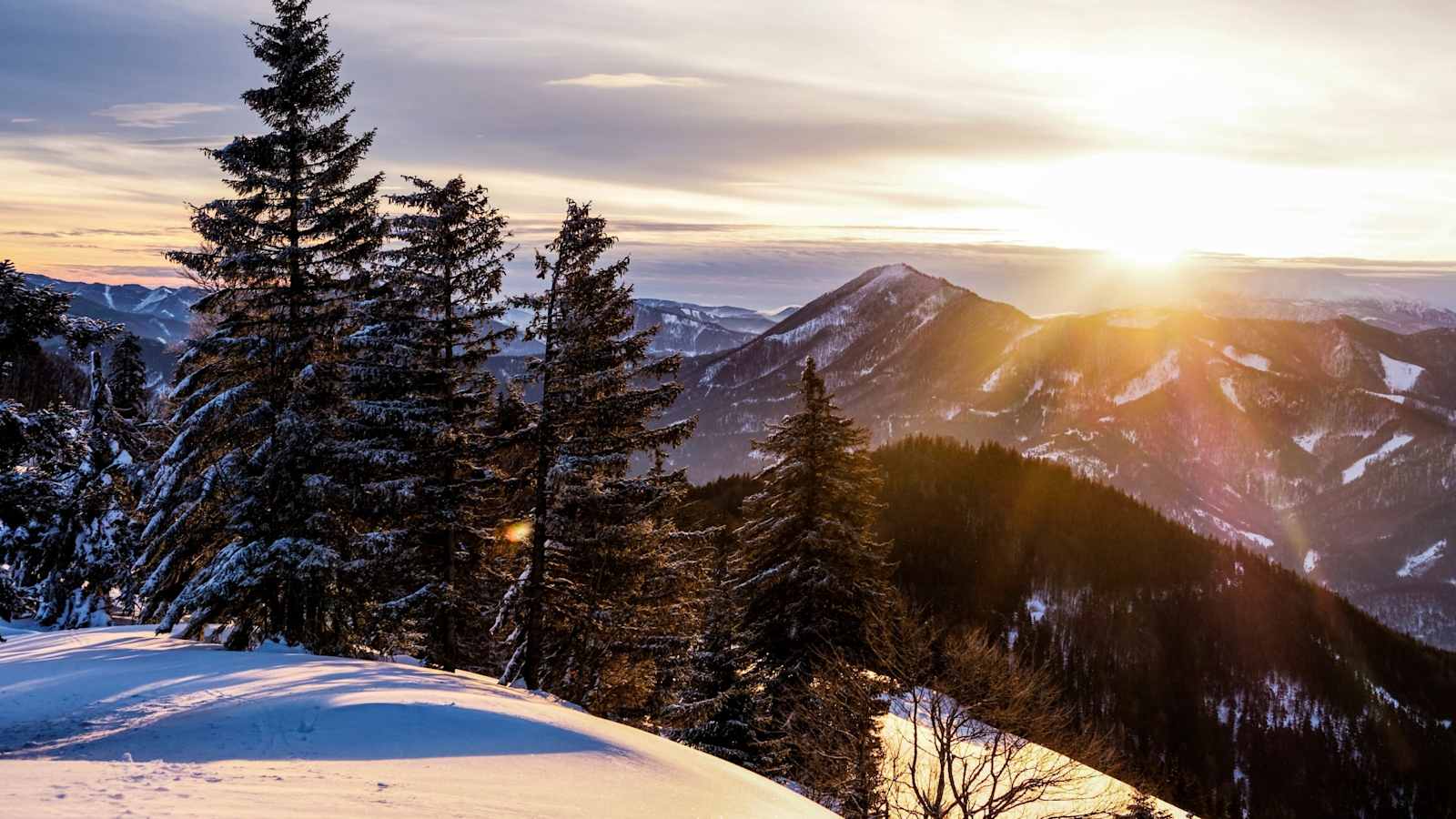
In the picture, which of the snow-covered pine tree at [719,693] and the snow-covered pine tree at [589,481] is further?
the snow-covered pine tree at [719,693]

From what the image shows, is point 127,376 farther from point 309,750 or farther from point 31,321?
point 309,750

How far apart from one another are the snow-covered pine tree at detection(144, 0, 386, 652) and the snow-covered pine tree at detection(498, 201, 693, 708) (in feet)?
14.2

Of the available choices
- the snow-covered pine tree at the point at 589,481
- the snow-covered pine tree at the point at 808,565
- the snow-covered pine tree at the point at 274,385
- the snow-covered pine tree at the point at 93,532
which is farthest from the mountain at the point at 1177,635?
the snow-covered pine tree at the point at 274,385

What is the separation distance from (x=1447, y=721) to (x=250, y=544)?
707ft

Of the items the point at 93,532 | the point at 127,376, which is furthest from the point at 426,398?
the point at 127,376

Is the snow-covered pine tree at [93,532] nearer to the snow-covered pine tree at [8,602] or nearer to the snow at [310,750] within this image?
the snow-covered pine tree at [8,602]

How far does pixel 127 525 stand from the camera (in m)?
27.3

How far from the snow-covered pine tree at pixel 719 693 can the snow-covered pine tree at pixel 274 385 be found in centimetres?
1005

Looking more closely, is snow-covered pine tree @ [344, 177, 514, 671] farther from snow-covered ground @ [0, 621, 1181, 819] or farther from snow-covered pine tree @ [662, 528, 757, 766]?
snow-covered pine tree @ [662, 528, 757, 766]

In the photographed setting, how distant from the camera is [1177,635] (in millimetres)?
156500

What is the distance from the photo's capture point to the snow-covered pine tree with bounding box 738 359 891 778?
24.3m

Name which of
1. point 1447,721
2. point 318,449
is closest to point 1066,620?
point 1447,721

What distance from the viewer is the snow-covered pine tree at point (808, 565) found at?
24.3m

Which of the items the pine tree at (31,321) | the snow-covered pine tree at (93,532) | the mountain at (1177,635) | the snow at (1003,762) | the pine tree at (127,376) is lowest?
the mountain at (1177,635)
